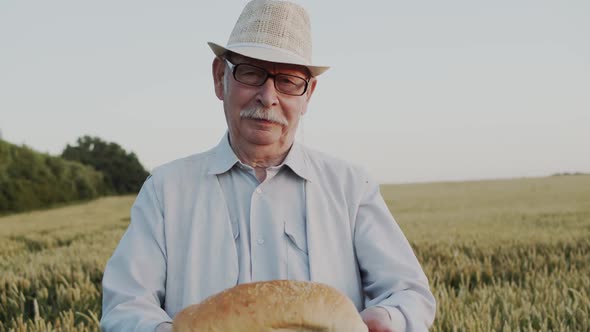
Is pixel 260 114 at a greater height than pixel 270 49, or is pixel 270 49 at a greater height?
pixel 270 49

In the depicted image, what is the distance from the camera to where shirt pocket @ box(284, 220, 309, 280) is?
229cm

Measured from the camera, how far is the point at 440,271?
5738 mm

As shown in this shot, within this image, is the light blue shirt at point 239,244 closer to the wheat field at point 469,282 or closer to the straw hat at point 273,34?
the straw hat at point 273,34

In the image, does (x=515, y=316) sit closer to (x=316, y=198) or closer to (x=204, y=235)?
(x=316, y=198)

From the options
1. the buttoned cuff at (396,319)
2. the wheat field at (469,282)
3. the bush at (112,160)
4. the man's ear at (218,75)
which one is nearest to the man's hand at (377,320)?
the buttoned cuff at (396,319)

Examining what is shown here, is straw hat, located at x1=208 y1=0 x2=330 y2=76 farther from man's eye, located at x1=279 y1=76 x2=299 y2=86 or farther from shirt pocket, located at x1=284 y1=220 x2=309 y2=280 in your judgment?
shirt pocket, located at x1=284 y1=220 x2=309 y2=280

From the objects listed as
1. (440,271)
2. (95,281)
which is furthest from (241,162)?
(95,281)

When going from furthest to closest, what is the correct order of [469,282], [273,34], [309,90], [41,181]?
[41,181]
[469,282]
[309,90]
[273,34]

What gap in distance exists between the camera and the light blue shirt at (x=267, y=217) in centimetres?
228

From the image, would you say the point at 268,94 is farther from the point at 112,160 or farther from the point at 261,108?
the point at 112,160

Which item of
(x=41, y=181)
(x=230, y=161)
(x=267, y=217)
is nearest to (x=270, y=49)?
(x=230, y=161)

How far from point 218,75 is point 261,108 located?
1.22ft

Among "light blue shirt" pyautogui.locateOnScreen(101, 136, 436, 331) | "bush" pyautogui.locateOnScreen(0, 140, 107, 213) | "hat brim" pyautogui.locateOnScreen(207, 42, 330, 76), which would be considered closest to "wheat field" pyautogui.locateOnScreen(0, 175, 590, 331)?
"light blue shirt" pyautogui.locateOnScreen(101, 136, 436, 331)

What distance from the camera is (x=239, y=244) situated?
231 centimetres
